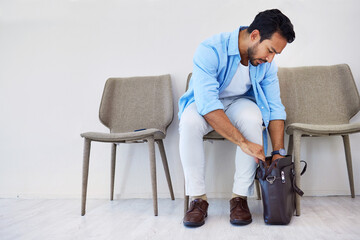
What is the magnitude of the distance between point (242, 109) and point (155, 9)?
1.09 metres

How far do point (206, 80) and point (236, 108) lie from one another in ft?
0.67

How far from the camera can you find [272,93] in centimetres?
158

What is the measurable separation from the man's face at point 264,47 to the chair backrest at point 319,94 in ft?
1.77

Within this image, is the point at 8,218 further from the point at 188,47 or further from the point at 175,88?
the point at 188,47

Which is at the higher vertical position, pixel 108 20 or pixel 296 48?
pixel 108 20

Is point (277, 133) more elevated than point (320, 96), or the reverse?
point (320, 96)

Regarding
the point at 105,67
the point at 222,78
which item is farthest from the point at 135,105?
the point at 222,78

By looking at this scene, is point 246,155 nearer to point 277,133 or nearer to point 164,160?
point 277,133

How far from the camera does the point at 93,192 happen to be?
2.15 metres

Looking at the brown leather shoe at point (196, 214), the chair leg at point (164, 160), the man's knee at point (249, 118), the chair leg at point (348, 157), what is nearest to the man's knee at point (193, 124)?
the man's knee at point (249, 118)

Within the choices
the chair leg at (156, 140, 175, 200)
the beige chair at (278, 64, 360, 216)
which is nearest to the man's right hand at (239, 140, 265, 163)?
the beige chair at (278, 64, 360, 216)

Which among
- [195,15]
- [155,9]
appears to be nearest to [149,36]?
[155,9]

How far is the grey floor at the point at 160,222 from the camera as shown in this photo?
1.21 m

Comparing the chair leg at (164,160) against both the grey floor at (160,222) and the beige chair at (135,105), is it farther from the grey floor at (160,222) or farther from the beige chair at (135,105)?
the grey floor at (160,222)
